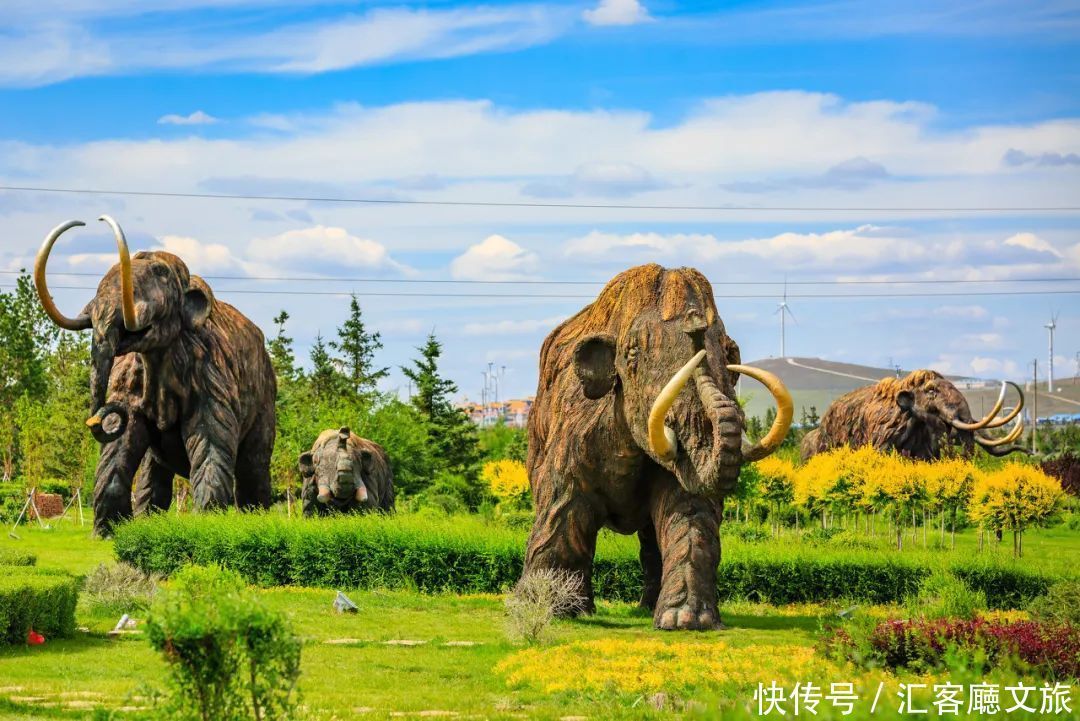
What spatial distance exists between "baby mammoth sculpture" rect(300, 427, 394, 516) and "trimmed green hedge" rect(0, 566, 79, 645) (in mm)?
6885

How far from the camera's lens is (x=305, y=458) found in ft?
69.3

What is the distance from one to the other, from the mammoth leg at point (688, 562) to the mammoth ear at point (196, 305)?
24.4 feet

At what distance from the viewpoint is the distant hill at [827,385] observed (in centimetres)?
6475

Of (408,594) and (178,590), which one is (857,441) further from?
(178,590)

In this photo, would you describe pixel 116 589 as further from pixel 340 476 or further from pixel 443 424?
pixel 443 424

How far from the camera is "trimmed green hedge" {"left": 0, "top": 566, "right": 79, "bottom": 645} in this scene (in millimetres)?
12172

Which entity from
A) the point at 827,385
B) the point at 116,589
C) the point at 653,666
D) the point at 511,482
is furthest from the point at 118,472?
the point at 827,385

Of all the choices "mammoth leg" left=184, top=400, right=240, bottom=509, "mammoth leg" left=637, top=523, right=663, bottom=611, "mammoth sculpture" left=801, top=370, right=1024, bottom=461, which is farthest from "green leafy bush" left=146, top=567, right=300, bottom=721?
"mammoth sculpture" left=801, top=370, right=1024, bottom=461

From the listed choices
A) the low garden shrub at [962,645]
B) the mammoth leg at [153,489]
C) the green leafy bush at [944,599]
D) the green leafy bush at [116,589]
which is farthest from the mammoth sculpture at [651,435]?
the mammoth leg at [153,489]

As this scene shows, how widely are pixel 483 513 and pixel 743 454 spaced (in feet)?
48.8

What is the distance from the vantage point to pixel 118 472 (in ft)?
60.5

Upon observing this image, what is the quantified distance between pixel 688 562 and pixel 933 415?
1775cm

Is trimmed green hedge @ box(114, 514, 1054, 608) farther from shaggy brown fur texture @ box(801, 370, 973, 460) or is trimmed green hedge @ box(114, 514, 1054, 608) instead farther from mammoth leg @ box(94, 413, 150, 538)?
shaggy brown fur texture @ box(801, 370, 973, 460)

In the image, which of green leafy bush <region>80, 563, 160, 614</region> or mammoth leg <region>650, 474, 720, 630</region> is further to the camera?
green leafy bush <region>80, 563, 160, 614</region>
